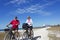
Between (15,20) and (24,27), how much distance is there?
1539 mm

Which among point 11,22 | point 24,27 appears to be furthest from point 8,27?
point 24,27

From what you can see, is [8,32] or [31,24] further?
[31,24]

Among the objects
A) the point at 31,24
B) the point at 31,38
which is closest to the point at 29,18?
the point at 31,24

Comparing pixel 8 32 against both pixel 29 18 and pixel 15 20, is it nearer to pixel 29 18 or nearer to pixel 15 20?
pixel 15 20

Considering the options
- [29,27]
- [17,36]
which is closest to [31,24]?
[29,27]

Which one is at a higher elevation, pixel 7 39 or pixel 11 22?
pixel 11 22

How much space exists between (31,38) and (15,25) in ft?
8.30

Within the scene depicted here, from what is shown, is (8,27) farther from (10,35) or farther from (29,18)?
(29,18)

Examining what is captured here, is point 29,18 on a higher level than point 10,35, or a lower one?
higher

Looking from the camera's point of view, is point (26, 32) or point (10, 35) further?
point (26, 32)

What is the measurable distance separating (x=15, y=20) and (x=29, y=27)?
1.89 metres

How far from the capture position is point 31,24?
17.8 meters

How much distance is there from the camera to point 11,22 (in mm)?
16469

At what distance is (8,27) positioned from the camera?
16.3 meters
